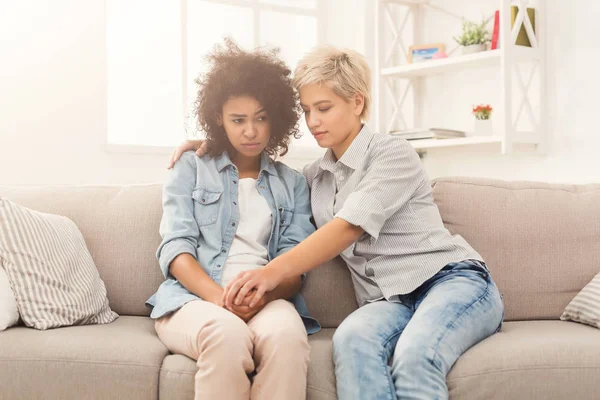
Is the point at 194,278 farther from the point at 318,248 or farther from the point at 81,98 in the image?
the point at 81,98

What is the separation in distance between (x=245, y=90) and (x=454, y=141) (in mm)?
2162

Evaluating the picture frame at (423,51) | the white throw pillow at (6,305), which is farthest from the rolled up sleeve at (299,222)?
the picture frame at (423,51)

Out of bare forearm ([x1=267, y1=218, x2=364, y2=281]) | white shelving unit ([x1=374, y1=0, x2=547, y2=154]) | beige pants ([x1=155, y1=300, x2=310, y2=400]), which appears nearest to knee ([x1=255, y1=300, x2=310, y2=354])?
beige pants ([x1=155, y1=300, x2=310, y2=400])

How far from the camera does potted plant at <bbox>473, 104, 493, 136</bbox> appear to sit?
3.81 metres

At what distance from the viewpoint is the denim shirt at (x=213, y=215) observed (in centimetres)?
176

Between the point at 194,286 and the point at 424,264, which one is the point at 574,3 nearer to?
the point at 424,264

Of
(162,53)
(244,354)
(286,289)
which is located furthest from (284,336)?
(162,53)

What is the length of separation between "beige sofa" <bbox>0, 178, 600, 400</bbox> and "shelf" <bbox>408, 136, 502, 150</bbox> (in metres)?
1.65

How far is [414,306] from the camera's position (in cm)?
171

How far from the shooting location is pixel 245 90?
193 centimetres

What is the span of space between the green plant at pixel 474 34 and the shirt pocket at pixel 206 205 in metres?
2.41

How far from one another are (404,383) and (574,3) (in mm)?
2760

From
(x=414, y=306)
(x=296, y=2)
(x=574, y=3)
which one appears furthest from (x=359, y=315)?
(x=296, y=2)

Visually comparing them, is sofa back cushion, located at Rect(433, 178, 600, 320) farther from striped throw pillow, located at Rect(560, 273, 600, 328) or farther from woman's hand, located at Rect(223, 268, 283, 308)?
woman's hand, located at Rect(223, 268, 283, 308)
